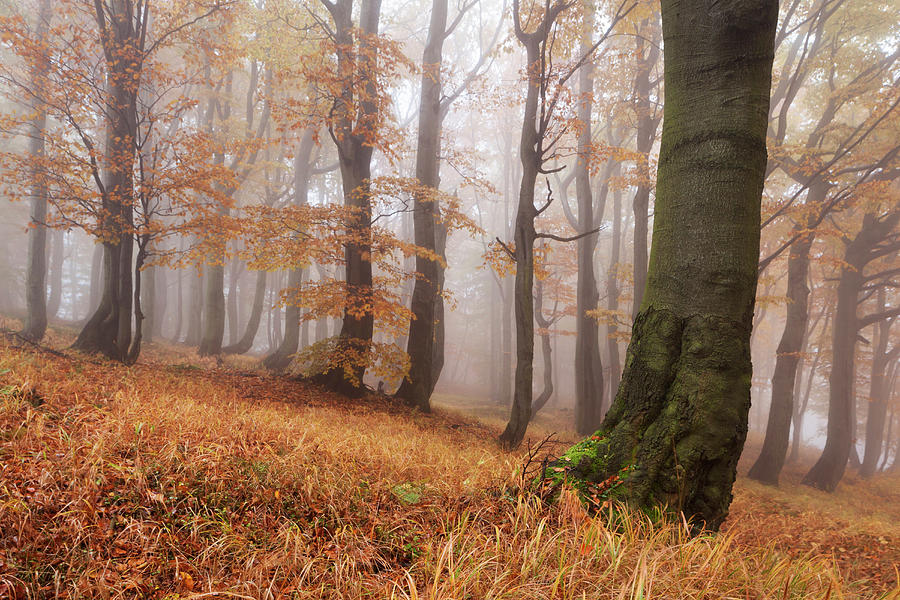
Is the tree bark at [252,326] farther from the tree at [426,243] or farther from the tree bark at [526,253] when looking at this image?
the tree bark at [526,253]

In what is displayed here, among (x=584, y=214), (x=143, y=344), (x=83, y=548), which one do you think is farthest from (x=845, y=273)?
(x=143, y=344)

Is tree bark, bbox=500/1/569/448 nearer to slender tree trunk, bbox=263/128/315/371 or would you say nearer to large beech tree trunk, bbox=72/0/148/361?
large beech tree trunk, bbox=72/0/148/361

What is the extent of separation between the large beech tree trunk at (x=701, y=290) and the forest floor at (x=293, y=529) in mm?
349

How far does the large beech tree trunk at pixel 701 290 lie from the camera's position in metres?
2.55

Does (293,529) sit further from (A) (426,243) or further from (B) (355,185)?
(A) (426,243)

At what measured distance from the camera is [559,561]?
6.44 feet

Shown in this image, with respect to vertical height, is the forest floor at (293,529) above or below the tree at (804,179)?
below

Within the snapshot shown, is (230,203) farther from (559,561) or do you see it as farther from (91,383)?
(559,561)

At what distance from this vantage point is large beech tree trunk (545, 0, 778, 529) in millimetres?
2551

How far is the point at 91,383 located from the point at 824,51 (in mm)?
16502

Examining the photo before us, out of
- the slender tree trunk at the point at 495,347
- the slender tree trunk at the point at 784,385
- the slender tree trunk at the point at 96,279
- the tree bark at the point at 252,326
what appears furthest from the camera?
the slender tree trunk at the point at 495,347

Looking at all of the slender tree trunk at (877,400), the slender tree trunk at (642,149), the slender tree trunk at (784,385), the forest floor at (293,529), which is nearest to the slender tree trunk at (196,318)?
the forest floor at (293,529)

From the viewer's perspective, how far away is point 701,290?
267 cm

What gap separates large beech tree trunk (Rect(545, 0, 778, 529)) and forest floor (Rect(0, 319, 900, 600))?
35 centimetres
